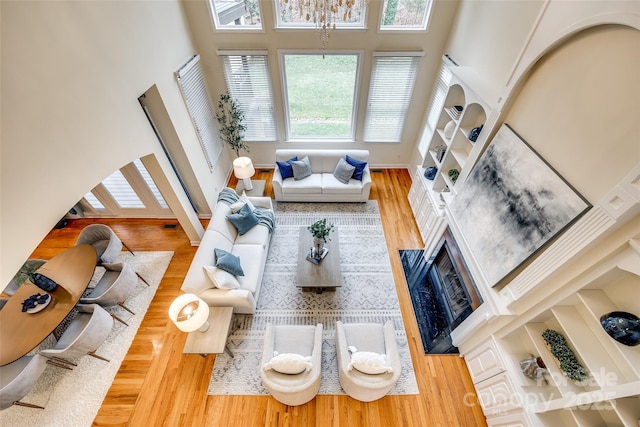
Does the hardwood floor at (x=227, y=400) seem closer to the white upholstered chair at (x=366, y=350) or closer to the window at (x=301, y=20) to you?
the white upholstered chair at (x=366, y=350)

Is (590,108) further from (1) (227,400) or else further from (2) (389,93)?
(1) (227,400)

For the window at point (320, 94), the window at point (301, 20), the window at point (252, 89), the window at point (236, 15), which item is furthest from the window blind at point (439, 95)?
the window at point (236, 15)

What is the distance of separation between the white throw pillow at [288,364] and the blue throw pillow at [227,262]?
1371 millimetres

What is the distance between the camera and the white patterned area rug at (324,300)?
3387 millimetres

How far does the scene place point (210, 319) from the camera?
3.41 meters

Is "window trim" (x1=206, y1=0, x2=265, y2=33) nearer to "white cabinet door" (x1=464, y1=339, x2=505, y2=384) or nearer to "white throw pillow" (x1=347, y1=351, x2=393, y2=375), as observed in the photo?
"white throw pillow" (x1=347, y1=351, x2=393, y2=375)

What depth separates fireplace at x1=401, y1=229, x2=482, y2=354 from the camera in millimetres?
3449

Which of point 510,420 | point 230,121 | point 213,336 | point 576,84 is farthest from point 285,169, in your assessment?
point 510,420

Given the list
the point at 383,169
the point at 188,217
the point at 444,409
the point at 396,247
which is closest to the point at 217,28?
the point at 188,217

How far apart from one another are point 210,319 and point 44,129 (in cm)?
252

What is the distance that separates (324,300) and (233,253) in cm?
159

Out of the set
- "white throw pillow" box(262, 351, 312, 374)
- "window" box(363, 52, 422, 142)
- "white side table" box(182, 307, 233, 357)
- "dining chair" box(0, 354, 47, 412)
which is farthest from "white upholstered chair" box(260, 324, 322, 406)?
"window" box(363, 52, 422, 142)

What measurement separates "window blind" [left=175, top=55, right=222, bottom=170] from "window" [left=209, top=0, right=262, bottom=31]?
2.34ft

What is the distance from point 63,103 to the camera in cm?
237
